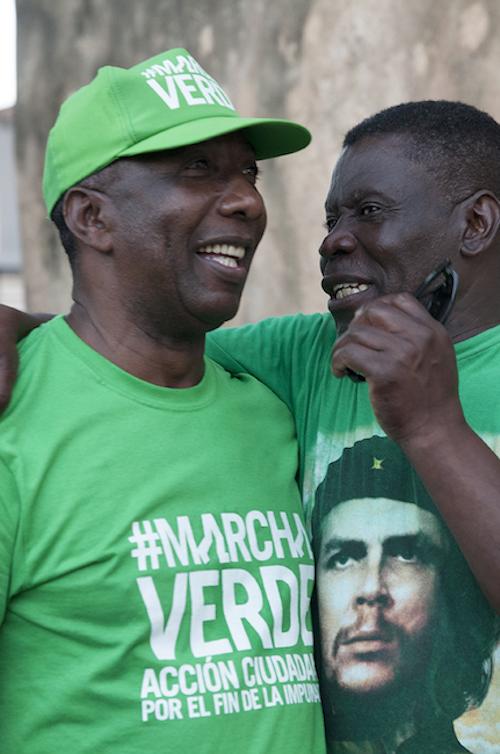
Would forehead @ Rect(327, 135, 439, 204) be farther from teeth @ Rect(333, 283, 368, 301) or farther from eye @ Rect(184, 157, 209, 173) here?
eye @ Rect(184, 157, 209, 173)

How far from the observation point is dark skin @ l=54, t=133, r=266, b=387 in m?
2.58

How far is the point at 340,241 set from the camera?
2805 millimetres

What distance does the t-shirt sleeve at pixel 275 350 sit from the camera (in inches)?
117

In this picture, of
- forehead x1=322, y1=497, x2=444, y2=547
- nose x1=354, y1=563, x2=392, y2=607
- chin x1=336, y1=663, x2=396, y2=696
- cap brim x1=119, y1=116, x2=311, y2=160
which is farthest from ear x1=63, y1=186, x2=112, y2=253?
chin x1=336, y1=663, x2=396, y2=696

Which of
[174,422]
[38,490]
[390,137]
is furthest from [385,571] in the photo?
[390,137]

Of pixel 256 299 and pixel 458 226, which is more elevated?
pixel 458 226

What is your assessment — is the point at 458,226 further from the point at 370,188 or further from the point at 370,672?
the point at 370,672

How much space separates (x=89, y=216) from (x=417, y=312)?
2.39ft

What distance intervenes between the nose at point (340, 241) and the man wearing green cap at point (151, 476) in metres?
0.17

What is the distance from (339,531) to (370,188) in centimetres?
76

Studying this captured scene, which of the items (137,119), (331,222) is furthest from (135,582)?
(331,222)

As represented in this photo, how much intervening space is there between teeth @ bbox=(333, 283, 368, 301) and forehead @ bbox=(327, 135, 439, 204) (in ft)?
0.64

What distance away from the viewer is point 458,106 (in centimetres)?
296

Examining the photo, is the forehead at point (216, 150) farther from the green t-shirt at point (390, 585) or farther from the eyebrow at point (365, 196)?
the green t-shirt at point (390, 585)
